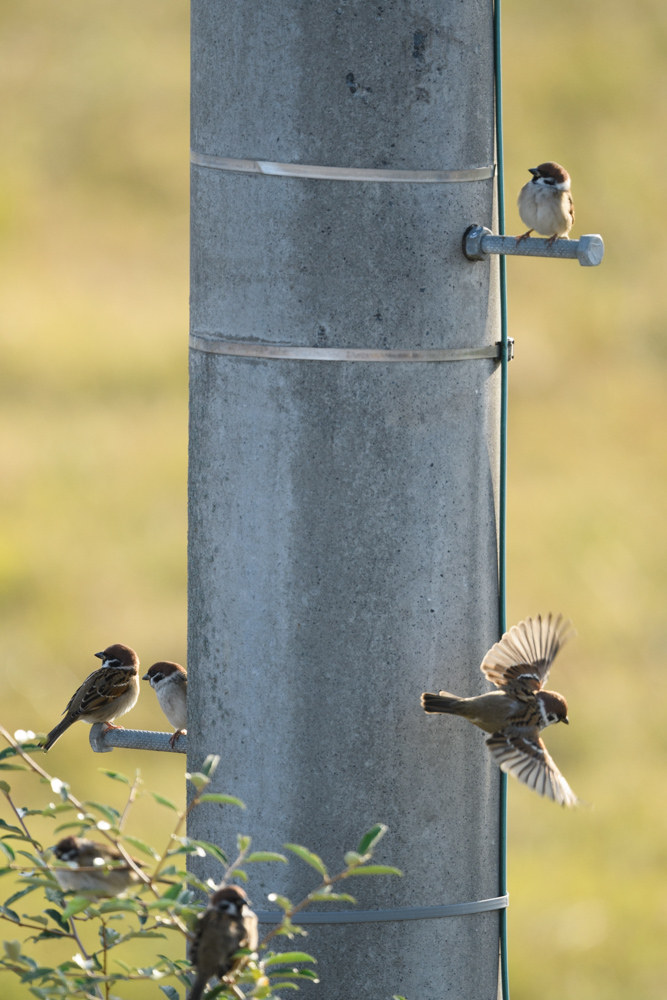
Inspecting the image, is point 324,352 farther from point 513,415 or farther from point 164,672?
point 513,415

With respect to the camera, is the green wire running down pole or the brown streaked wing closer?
the green wire running down pole

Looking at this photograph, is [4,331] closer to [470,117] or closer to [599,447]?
[599,447]

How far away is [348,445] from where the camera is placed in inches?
112

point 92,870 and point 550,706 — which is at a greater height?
point 550,706

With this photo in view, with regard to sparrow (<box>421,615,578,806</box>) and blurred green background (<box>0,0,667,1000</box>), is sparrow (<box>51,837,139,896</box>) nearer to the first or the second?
sparrow (<box>421,615,578,806</box>)

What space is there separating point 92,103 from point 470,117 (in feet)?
53.8

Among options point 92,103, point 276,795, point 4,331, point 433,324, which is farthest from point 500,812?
point 92,103

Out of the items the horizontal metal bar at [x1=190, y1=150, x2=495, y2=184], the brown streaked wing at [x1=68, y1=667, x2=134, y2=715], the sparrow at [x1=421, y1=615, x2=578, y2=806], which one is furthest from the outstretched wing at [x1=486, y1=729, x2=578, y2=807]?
the brown streaked wing at [x1=68, y1=667, x2=134, y2=715]

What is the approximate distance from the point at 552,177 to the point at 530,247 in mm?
678

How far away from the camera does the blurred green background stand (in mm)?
11562

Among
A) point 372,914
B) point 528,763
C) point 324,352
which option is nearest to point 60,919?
point 372,914

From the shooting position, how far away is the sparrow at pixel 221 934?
97.4 inches

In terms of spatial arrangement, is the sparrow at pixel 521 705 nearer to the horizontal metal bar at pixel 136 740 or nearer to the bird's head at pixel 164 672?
the horizontal metal bar at pixel 136 740

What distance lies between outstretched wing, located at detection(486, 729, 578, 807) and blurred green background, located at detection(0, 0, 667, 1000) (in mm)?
7604
